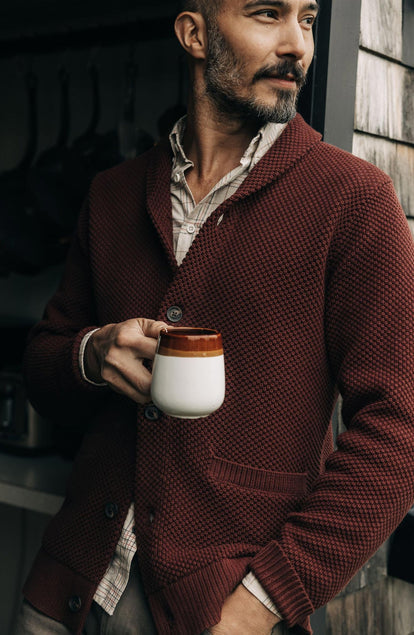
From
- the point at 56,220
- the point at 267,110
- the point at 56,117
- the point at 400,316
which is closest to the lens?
the point at 400,316

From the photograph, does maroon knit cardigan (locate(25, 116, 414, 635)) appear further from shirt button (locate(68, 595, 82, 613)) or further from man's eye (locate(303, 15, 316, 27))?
man's eye (locate(303, 15, 316, 27))

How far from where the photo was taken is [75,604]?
131 cm

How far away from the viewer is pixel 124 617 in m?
1.27

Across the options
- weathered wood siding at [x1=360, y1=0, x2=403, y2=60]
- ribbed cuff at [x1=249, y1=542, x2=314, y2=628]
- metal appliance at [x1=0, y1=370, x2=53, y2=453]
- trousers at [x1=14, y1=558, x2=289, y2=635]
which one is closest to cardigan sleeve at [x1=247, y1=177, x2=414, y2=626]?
ribbed cuff at [x1=249, y1=542, x2=314, y2=628]

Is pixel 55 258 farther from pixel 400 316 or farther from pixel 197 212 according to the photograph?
pixel 400 316

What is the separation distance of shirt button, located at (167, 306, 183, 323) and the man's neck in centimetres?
26

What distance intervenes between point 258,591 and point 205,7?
1001mm

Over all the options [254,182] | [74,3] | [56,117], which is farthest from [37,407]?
[56,117]

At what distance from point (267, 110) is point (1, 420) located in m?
1.39

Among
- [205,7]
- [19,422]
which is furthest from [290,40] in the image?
[19,422]

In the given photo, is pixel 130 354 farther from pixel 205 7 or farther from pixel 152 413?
pixel 205 7

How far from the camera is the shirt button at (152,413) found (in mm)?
1261

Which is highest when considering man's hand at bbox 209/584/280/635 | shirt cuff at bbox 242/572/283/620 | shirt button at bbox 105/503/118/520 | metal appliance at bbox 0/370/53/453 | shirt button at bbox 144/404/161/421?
shirt button at bbox 144/404/161/421

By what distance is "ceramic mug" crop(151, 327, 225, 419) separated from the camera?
1.03 metres
